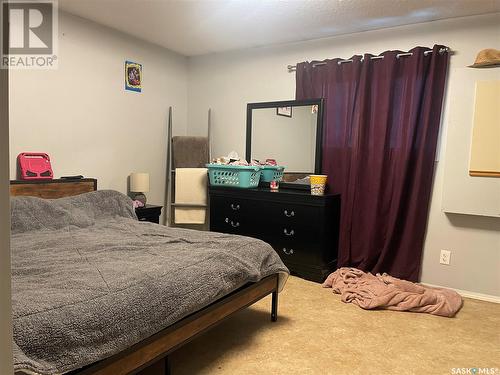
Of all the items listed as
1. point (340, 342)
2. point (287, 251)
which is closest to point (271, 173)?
point (287, 251)

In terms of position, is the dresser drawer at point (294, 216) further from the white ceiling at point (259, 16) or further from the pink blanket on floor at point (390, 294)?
the white ceiling at point (259, 16)

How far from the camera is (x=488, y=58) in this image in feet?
9.29

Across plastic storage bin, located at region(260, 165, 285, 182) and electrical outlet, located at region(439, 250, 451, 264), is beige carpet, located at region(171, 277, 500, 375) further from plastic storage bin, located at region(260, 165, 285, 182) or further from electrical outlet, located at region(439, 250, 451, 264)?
plastic storage bin, located at region(260, 165, 285, 182)

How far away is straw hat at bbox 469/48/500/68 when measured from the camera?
282 cm

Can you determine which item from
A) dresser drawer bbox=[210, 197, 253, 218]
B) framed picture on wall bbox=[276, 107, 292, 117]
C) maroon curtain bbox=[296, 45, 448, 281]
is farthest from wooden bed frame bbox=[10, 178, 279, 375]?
framed picture on wall bbox=[276, 107, 292, 117]

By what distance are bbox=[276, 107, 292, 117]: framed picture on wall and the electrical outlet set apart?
188cm

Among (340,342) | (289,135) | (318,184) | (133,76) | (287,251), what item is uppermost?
(133,76)

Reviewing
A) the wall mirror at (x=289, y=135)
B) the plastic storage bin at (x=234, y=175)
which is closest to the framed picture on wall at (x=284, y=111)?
the wall mirror at (x=289, y=135)

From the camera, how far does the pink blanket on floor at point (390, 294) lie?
2684 mm

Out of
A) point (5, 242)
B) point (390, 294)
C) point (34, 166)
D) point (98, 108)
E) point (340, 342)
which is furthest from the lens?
point (98, 108)

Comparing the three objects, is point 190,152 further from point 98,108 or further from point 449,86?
point 449,86

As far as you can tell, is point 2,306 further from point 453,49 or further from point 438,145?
point 453,49

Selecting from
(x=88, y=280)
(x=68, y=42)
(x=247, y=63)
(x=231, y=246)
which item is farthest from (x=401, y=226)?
(x=68, y=42)

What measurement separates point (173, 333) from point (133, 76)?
9.93 ft
